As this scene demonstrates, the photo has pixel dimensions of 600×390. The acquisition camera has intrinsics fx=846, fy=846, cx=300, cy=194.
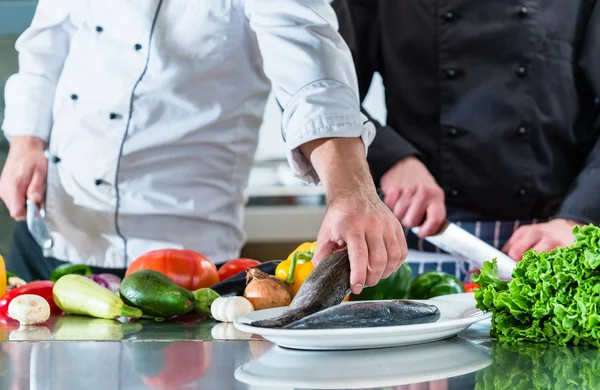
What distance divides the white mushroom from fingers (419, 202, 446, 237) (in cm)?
78

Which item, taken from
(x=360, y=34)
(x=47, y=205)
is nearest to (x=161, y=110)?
(x=47, y=205)

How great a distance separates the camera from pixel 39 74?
5.81 ft

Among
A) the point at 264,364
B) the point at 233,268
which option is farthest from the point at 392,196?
the point at 264,364

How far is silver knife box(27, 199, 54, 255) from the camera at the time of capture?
160 centimetres

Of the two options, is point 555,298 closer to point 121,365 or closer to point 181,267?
point 121,365

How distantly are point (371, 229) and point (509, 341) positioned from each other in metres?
0.20

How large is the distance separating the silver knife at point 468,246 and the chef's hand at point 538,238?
0.55 feet

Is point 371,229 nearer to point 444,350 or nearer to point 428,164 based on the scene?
point 444,350

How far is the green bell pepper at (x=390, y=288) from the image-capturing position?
45.0 inches

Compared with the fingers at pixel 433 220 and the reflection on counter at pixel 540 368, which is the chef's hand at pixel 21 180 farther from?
the reflection on counter at pixel 540 368

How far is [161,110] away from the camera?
1.63m

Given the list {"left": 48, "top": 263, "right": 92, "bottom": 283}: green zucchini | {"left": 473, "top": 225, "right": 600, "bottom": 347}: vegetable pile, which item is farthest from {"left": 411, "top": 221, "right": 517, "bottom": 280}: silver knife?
{"left": 48, "top": 263, "right": 92, "bottom": 283}: green zucchini

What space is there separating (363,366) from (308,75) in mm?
604

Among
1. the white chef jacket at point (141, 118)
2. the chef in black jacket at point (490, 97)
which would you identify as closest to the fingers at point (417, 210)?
the chef in black jacket at point (490, 97)
